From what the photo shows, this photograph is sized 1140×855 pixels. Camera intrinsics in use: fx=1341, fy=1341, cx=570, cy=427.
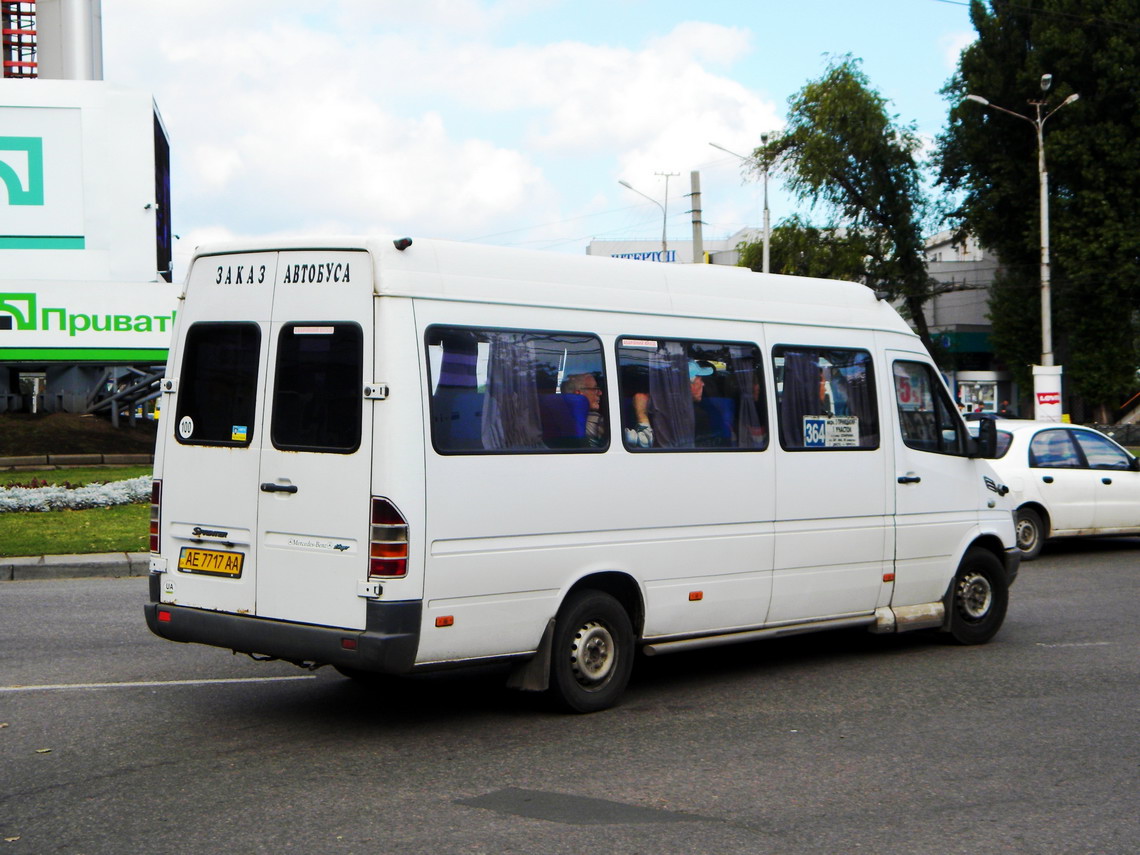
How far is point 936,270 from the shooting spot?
227 feet

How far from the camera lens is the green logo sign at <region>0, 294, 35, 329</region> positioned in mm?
33375

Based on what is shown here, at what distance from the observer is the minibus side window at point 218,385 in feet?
22.1

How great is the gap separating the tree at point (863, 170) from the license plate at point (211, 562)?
49.5m

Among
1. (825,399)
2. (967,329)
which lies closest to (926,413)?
(825,399)

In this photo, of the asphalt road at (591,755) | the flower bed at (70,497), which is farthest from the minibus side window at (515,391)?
the flower bed at (70,497)

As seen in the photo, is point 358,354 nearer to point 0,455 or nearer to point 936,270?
point 0,455

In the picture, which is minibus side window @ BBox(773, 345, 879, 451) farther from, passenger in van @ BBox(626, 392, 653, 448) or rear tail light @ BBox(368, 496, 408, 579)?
rear tail light @ BBox(368, 496, 408, 579)

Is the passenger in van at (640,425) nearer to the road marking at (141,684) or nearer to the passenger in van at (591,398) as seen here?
the passenger in van at (591,398)

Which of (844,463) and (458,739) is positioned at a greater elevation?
(844,463)

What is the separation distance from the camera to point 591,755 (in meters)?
6.25

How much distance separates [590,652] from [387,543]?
151cm

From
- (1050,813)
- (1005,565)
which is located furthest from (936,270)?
(1050,813)

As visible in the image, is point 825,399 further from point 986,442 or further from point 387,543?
point 387,543

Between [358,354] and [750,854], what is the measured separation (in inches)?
115
